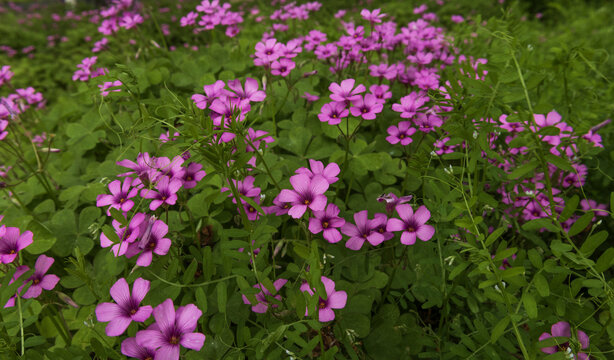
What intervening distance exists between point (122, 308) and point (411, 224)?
3.05 ft

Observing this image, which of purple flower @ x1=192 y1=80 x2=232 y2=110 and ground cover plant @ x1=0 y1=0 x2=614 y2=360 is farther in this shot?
purple flower @ x1=192 y1=80 x2=232 y2=110

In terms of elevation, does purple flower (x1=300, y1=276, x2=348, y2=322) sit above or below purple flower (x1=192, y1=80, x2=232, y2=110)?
below

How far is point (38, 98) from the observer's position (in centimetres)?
246

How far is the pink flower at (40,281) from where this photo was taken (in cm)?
120

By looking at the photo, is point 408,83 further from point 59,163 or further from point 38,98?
point 38,98

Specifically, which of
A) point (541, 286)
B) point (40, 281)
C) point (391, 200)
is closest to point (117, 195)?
point (40, 281)

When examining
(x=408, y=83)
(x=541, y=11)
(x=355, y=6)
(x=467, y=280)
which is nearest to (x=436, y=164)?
(x=408, y=83)

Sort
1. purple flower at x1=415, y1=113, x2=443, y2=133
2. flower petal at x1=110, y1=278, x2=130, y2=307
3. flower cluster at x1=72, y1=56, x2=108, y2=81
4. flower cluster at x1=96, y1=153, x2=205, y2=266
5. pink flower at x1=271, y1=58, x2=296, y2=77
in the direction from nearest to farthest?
1. flower petal at x1=110, y1=278, x2=130, y2=307
2. flower cluster at x1=96, y1=153, x2=205, y2=266
3. purple flower at x1=415, y1=113, x2=443, y2=133
4. pink flower at x1=271, y1=58, x2=296, y2=77
5. flower cluster at x1=72, y1=56, x2=108, y2=81

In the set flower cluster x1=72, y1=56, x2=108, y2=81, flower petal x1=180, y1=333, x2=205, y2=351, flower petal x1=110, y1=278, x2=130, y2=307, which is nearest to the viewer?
flower petal x1=180, y1=333, x2=205, y2=351

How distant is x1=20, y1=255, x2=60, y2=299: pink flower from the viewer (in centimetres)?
120

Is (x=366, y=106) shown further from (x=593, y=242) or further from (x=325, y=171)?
(x=593, y=242)

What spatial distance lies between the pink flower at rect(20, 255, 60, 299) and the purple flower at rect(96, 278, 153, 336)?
356mm

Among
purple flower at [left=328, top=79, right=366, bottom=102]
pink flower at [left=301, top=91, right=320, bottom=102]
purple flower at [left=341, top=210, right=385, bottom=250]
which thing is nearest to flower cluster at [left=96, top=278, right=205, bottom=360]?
purple flower at [left=341, top=210, right=385, bottom=250]

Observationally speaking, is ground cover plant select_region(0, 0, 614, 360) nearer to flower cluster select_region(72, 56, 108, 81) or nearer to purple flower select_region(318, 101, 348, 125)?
purple flower select_region(318, 101, 348, 125)
